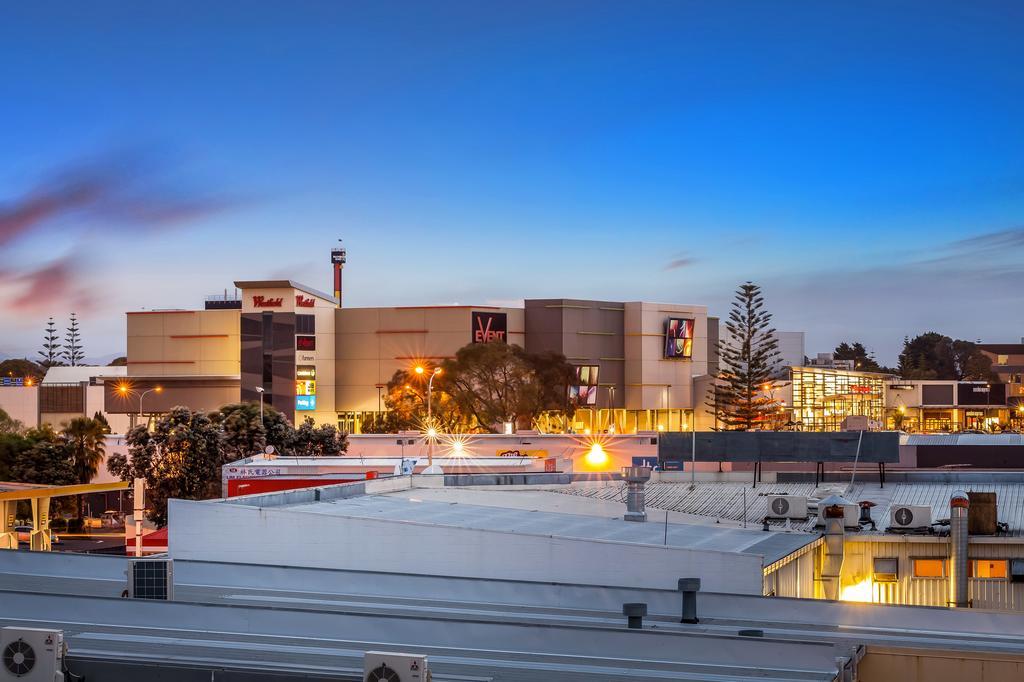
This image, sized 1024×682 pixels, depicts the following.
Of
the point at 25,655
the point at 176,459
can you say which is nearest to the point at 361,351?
the point at 176,459

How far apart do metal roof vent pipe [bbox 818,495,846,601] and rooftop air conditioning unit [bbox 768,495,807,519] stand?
1678 millimetres

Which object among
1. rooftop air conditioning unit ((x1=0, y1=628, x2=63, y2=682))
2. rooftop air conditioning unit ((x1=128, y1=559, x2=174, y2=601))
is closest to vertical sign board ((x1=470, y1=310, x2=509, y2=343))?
rooftop air conditioning unit ((x1=128, y1=559, x2=174, y2=601))

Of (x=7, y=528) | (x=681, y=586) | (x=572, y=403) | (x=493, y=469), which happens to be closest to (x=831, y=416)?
(x=572, y=403)

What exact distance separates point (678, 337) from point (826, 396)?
2530 centimetres

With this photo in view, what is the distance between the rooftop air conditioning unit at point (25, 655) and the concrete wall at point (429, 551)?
32.5ft

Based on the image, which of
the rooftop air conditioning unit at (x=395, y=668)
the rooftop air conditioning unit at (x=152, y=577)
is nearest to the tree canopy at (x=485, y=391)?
the rooftop air conditioning unit at (x=152, y=577)

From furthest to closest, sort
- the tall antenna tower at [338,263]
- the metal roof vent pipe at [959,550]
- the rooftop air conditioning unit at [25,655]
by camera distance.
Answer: the tall antenna tower at [338,263] < the metal roof vent pipe at [959,550] < the rooftop air conditioning unit at [25,655]

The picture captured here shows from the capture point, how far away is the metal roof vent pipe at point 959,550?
21578mm

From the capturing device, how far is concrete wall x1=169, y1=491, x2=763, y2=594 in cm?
1916

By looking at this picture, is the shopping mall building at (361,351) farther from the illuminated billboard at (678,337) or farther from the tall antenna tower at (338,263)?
the tall antenna tower at (338,263)

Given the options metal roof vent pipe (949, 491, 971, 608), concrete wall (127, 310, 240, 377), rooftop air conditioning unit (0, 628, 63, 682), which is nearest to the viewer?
rooftop air conditioning unit (0, 628, 63, 682)

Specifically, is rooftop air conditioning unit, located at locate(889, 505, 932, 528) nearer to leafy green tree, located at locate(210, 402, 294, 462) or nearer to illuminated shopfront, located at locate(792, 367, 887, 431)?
leafy green tree, located at locate(210, 402, 294, 462)

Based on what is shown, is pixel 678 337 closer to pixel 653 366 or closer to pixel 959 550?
pixel 653 366

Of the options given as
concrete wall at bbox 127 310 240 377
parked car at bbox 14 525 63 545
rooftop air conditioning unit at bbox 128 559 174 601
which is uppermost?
concrete wall at bbox 127 310 240 377
